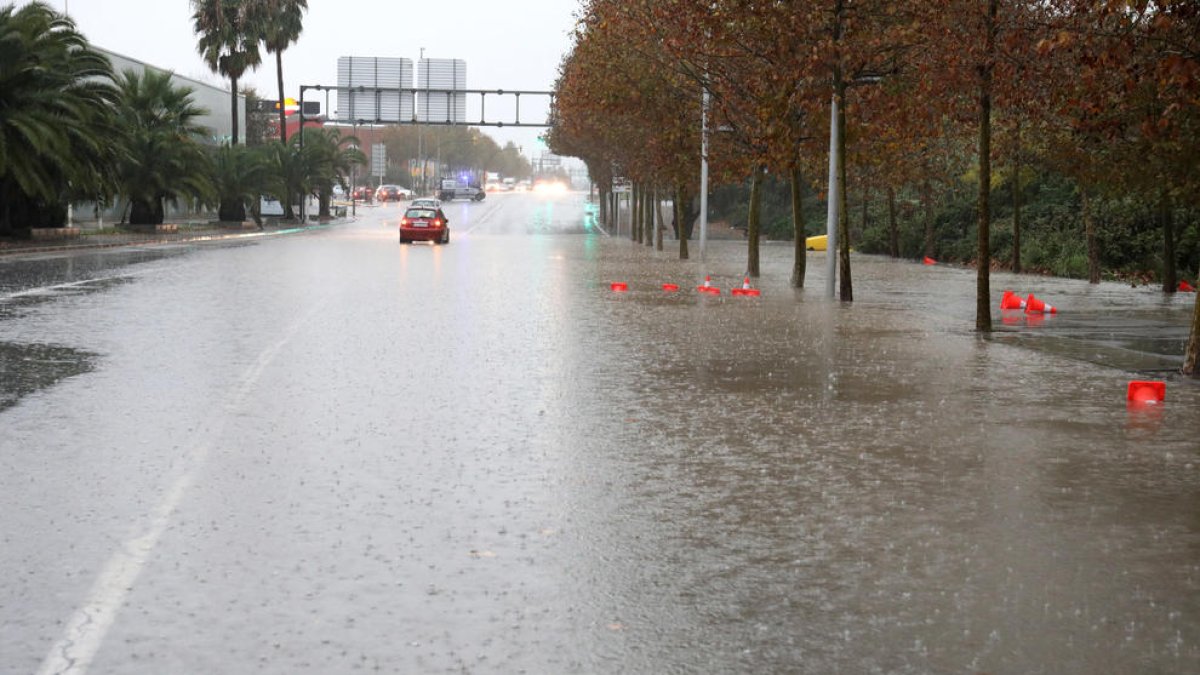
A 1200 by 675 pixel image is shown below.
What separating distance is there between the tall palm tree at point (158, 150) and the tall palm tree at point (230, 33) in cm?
1644

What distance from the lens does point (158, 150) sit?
5916 centimetres

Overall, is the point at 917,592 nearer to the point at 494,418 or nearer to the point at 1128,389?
the point at 494,418

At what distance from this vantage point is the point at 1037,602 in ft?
22.3

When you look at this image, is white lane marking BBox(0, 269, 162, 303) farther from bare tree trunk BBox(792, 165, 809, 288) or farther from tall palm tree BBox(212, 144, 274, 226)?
tall palm tree BBox(212, 144, 274, 226)

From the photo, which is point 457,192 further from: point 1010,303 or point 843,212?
point 1010,303

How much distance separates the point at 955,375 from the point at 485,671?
36.4 ft

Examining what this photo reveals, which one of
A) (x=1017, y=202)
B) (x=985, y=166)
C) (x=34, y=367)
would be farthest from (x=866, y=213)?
(x=34, y=367)

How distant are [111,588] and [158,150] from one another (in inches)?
2163

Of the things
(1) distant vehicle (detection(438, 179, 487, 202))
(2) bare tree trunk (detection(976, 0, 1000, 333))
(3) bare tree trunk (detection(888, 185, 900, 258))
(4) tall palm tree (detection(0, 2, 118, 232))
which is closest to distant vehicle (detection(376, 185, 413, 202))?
→ (1) distant vehicle (detection(438, 179, 487, 202))

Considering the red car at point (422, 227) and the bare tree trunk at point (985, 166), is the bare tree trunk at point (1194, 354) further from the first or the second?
the red car at point (422, 227)

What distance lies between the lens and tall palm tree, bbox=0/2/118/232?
4231cm

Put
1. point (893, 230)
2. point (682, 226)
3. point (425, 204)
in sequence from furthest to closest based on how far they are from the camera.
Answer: point (425, 204), point (893, 230), point (682, 226)

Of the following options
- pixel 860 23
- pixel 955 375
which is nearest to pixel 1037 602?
pixel 955 375

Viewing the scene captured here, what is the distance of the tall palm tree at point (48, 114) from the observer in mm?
42312
